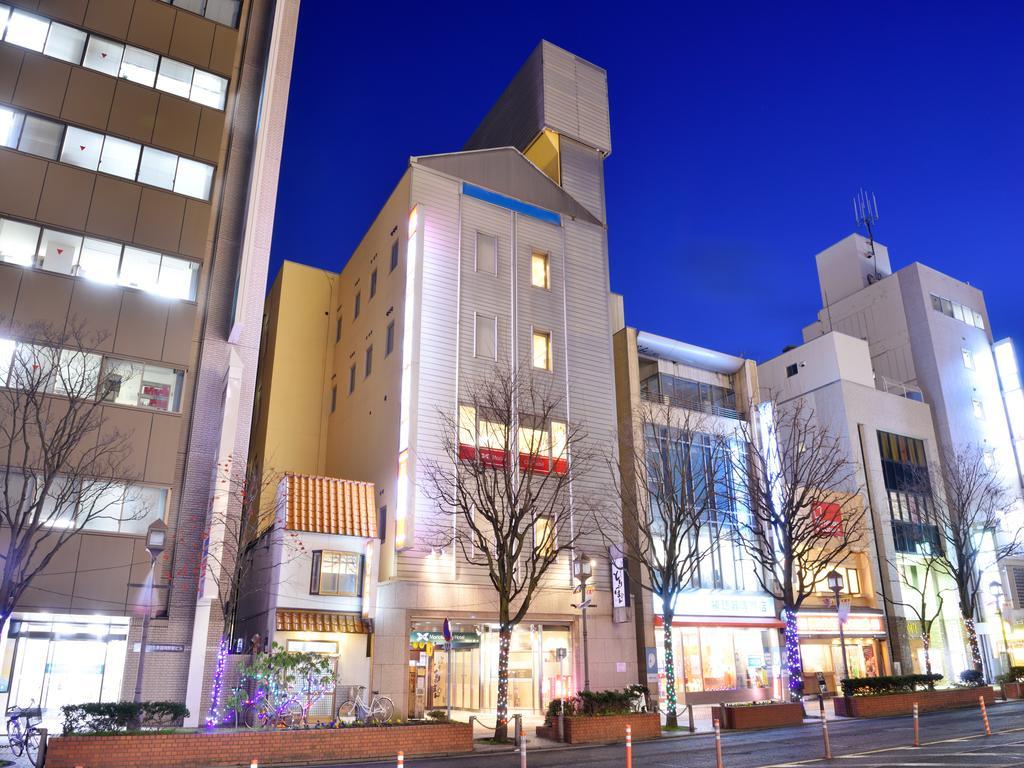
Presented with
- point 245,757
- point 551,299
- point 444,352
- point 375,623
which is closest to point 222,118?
point 444,352

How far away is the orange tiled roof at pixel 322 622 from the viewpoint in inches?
1170

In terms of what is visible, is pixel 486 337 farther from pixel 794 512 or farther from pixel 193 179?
pixel 794 512

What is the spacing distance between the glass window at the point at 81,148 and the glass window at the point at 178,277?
4.57 m

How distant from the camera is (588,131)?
154ft

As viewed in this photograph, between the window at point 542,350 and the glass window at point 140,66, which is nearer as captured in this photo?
the glass window at point 140,66

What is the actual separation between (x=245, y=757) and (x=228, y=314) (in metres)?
18.8

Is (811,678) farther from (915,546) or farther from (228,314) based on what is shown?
(228,314)

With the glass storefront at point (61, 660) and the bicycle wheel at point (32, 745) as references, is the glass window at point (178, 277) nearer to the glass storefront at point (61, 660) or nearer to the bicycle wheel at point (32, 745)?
the glass storefront at point (61, 660)

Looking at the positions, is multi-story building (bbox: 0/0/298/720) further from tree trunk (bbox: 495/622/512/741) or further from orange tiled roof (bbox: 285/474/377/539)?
tree trunk (bbox: 495/622/512/741)

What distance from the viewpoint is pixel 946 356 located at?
63.3m

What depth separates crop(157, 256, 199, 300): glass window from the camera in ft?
101

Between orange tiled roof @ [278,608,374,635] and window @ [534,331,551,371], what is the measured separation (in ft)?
47.8

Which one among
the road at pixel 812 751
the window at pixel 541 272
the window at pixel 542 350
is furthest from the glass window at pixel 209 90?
the road at pixel 812 751

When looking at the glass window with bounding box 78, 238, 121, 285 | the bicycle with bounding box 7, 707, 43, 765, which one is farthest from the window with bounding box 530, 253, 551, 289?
the bicycle with bounding box 7, 707, 43, 765
